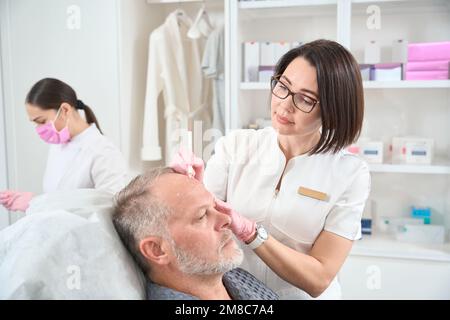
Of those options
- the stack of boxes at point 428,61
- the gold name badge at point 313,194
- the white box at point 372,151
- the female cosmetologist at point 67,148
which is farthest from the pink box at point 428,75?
the female cosmetologist at point 67,148

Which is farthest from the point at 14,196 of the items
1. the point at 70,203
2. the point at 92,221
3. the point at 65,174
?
the point at 92,221

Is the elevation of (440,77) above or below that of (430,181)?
above

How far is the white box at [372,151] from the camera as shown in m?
1.54

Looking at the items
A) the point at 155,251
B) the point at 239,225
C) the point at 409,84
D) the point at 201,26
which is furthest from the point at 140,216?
the point at 409,84

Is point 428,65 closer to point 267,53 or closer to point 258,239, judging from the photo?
point 267,53

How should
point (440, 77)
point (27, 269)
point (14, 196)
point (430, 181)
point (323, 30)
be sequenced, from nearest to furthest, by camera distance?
point (27, 269), point (14, 196), point (323, 30), point (440, 77), point (430, 181)

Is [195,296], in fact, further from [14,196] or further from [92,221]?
[14,196]

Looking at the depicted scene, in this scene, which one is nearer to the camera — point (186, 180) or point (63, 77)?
point (186, 180)

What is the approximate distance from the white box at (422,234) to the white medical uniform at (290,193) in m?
0.54

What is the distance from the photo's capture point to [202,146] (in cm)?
110

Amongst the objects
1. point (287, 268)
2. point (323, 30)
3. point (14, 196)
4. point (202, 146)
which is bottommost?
point (287, 268)

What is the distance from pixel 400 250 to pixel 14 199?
1.16m

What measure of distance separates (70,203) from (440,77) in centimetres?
124
